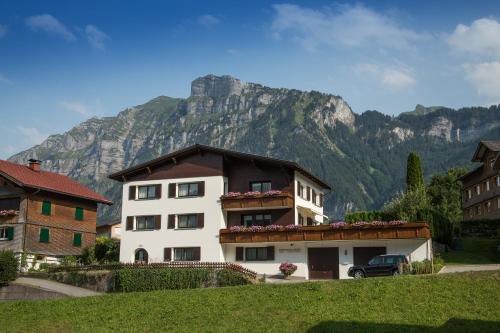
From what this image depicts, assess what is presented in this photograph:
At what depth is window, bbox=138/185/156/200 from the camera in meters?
54.9

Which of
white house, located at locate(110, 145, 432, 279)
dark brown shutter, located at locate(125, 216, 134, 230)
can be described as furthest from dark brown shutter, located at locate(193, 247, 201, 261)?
dark brown shutter, located at locate(125, 216, 134, 230)

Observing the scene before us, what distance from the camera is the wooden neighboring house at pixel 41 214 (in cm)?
5609

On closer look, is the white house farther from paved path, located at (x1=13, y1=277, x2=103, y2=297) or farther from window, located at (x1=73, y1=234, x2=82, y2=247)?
window, located at (x1=73, y1=234, x2=82, y2=247)

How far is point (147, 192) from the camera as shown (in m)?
55.1

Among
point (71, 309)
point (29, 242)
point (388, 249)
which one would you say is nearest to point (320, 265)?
point (388, 249)

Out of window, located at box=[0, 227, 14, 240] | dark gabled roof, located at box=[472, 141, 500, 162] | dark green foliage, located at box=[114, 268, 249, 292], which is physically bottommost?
dark green foliage, located at box=[114, 268, 249, 292]

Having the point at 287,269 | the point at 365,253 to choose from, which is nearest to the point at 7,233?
the point at 287,269

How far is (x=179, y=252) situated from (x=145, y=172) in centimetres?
824

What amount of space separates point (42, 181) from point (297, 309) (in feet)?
122

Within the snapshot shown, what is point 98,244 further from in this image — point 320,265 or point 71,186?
point 320,265

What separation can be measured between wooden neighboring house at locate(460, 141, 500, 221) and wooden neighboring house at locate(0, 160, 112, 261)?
1695 inches

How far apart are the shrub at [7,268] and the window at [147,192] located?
40.9 ft

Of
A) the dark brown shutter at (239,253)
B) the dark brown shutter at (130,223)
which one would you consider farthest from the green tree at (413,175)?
the dark brown shutter at (130,223)

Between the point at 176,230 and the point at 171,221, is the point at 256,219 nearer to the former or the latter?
the point at 176,230
